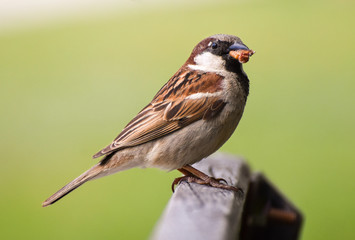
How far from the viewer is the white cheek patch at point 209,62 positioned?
1.90 m

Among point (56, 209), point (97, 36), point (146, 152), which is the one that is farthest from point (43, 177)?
point (146, 152)

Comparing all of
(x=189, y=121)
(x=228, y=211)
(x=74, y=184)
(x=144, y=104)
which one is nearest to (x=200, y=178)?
(x=189, y=121)

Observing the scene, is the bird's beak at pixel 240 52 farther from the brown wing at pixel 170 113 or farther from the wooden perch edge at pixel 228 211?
the wooden perch edge at pixel 228 211

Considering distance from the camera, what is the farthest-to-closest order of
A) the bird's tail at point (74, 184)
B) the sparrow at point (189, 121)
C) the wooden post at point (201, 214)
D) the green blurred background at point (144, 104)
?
1. the green blurred background at point (144, 104)
2. the sparrow at point (189, 121)
3. the bird's tail at point (74, 184)
4. the wooden post at point (201, 214)

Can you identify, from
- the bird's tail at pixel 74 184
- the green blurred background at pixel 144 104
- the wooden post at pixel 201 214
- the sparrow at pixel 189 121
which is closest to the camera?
the wooden post at pixel 201 214

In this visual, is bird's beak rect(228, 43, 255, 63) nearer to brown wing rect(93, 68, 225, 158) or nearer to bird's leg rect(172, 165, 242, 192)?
brown wing rect(93, 68, 225, 158)

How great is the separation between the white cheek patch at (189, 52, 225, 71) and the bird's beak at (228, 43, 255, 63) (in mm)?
84

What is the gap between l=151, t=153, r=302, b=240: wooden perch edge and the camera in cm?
109

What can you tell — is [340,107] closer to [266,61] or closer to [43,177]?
[266,61]

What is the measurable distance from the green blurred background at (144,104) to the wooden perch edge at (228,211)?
1.83 metres

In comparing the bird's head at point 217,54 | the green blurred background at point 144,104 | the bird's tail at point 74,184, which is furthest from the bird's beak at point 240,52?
the green blurred background at point 144,104

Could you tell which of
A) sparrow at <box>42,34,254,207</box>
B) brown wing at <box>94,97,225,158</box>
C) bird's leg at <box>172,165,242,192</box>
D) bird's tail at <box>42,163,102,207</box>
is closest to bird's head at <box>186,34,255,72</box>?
sparrow at <box>42,34,254,207</box>

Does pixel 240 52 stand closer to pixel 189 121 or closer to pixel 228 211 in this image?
pixel 189 121

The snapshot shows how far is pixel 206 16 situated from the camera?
17.6 ft
